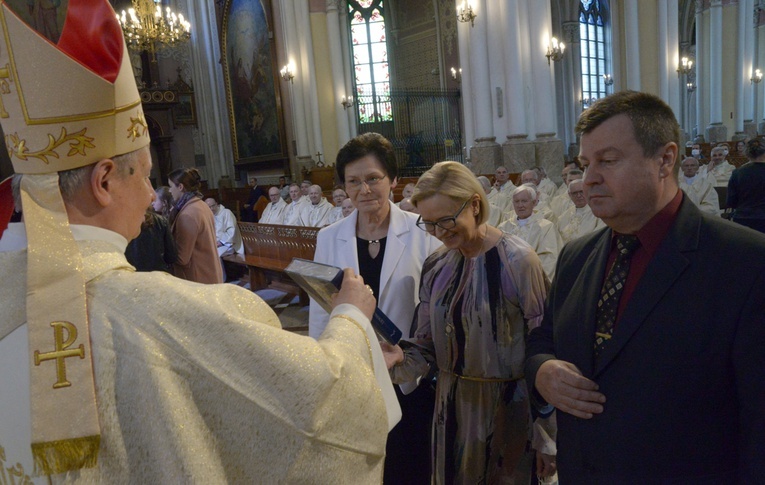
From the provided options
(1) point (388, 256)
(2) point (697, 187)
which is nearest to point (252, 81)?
(2) point (697, 187)

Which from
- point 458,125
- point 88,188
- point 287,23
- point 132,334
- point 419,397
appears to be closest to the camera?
point 132,334

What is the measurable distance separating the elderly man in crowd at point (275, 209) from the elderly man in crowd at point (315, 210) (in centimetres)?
87

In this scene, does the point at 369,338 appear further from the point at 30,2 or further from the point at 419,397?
the point at 30,2

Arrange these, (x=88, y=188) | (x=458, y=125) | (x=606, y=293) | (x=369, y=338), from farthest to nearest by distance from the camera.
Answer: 1. (x=458, y=125)
2. (x=606, y=293)
3. (x=369, y=338)
4. (x=88, y=188)

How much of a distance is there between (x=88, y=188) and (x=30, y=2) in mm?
18696

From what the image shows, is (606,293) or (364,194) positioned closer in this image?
(606,293)

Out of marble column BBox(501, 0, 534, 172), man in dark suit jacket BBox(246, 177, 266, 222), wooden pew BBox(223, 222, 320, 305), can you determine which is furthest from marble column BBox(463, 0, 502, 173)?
man in dark suit jacket BBox(246, 177, 266, 222)

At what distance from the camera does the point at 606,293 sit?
165cm

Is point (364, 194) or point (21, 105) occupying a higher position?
point (21, 105)

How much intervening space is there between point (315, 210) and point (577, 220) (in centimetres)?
581

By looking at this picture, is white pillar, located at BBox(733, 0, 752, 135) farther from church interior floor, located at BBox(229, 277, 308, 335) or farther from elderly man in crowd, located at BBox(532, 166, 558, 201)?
church interior floor, located at BBox(229, 277, 308, 335)

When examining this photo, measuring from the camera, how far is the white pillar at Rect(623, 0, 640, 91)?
15875 mm

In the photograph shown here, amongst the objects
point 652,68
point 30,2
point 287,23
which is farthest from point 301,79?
point 652,68

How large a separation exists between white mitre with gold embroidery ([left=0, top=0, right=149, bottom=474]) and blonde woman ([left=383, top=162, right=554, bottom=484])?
1.19 m
